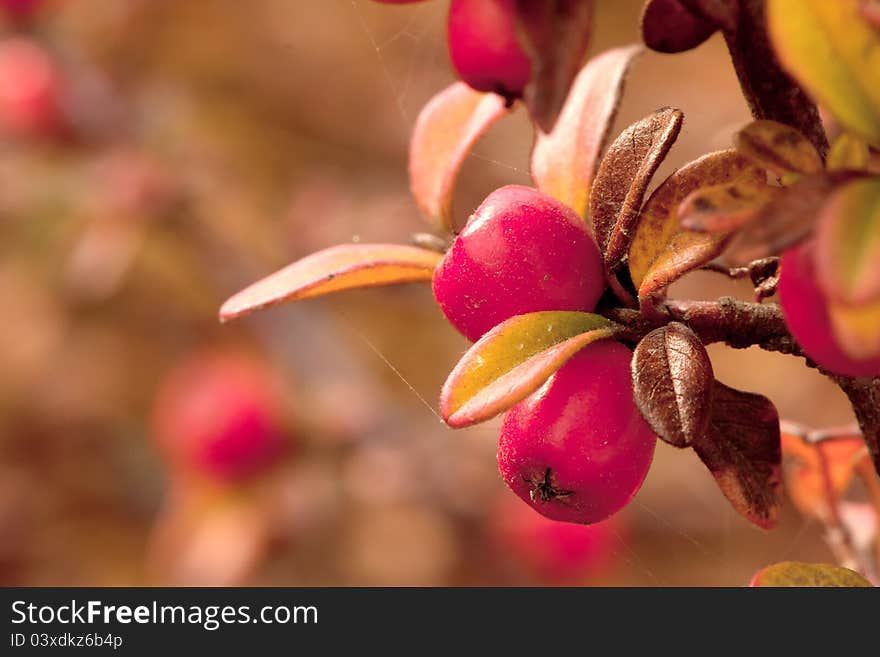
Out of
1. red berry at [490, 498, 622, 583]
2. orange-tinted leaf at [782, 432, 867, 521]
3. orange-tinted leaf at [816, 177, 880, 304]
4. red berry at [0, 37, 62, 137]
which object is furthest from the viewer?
red berry at [0, 37, 62, 137]

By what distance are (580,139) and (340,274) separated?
0.18 m

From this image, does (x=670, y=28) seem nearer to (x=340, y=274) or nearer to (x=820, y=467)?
(x=340, y=274)

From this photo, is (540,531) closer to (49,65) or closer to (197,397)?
(197,397)

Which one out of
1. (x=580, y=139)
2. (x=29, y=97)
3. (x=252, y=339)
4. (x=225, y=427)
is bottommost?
(x=580, y=139)

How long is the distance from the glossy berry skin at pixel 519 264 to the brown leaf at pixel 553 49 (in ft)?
0.45

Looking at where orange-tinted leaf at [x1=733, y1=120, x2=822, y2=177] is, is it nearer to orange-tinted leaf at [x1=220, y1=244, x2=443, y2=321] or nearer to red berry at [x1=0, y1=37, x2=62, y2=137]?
orange-tinted leaf at [x1=220, y1=244, x2=443, y2=321]

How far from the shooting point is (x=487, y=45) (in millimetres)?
486

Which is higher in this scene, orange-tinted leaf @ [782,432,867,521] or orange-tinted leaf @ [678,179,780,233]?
orange-tinted leaf @ [782,432,867,521]

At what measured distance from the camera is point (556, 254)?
0.57m

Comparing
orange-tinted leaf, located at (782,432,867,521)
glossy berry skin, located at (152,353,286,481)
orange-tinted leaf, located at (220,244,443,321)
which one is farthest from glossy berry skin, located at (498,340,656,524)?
glossy berry skin, located at (152,353,286,481)

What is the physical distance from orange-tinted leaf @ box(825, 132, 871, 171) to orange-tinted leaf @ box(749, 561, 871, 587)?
24cm

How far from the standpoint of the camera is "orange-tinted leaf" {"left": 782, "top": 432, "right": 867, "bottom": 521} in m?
0.87

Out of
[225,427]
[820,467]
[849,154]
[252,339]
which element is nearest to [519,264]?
[849,154]

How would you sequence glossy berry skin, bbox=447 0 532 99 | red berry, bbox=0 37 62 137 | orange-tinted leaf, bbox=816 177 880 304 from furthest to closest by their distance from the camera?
red berry, bbox=0 37 62 137, glossy berry skin, bbox=447 0 532 99, orange-tinted leaf, bbox=816 177 880 304
